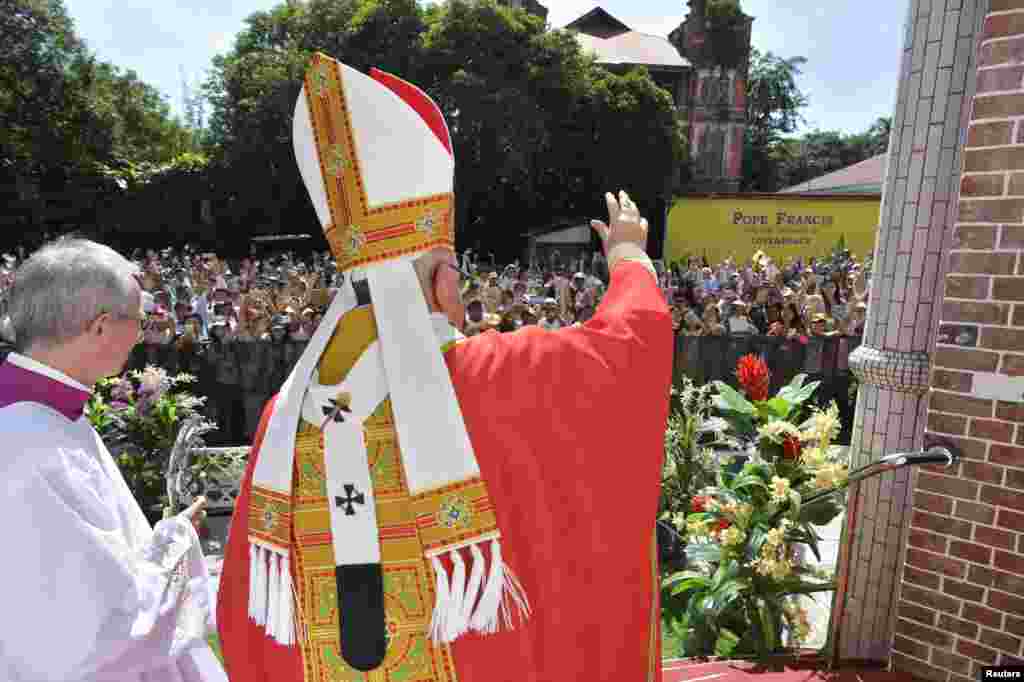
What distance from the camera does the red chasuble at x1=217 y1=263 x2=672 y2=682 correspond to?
1498 mm

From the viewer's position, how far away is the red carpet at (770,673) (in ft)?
8.58

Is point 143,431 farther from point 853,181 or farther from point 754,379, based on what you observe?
point 853,181

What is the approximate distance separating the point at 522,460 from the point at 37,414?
3.80 feet

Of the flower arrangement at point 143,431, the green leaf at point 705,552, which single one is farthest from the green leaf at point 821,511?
the flower arrangement at point 143,431

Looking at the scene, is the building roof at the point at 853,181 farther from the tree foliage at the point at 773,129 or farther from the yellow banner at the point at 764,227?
the tree foliage at the point at 773,129

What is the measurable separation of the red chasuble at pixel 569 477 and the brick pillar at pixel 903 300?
1.38 metres

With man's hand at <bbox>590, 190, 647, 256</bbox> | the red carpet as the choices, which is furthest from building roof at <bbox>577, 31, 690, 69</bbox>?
man's hand at <bbox>590, 190, 647, 256</bbox>

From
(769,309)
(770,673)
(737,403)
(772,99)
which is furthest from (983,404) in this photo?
(772,99)

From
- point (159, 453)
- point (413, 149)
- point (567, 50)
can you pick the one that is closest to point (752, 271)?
point (567, 50)

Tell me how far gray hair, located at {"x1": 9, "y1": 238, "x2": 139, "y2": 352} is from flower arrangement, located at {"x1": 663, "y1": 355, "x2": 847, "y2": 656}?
2.46 m

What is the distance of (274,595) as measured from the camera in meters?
1.58

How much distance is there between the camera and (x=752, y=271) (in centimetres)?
1731

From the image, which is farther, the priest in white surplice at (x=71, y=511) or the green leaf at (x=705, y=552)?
the green leaf at (x=705, y=552)

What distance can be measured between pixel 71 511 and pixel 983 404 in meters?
2.61
